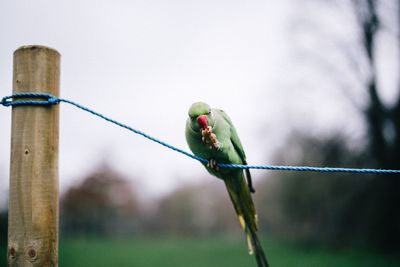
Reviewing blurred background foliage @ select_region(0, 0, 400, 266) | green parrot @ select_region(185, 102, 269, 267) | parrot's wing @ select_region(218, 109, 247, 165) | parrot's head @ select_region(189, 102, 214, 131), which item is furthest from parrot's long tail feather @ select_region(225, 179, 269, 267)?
blurred background foliage @ select_region(0, 0, 400, 266)

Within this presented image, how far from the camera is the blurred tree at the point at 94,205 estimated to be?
156 ft

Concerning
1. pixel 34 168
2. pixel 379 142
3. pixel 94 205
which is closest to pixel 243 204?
pixel 34 168

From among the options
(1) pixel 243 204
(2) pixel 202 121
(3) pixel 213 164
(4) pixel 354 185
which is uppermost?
(4) pixel 354 185

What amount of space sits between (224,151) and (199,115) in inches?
15.0

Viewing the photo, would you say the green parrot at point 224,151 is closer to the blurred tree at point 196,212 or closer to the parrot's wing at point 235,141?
the parrot's wing at point 235,141

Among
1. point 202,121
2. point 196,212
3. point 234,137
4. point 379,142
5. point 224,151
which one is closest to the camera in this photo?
point 202,121

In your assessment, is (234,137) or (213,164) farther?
(234,137)

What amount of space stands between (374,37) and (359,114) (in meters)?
2.96

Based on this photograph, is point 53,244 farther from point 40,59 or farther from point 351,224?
point 351,224

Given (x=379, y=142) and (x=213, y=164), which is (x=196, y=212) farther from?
(x=213, y=164)

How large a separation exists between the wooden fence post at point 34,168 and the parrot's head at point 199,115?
0.91 meters

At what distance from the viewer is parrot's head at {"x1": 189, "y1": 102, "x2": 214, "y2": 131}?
8.11ft

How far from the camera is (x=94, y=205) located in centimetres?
4778

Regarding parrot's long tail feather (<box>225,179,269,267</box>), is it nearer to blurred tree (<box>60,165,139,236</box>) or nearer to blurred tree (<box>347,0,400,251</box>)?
blurred tree (<box>347,0,400,251</box>)
